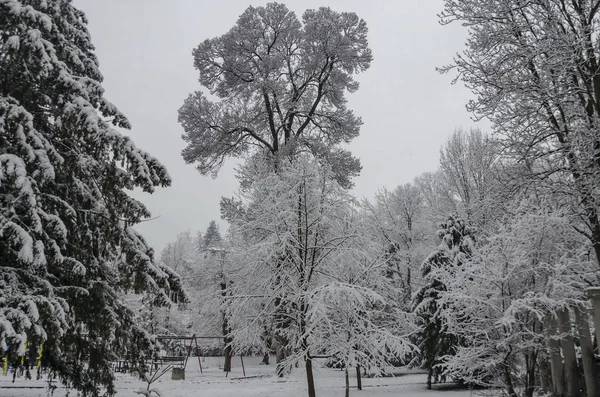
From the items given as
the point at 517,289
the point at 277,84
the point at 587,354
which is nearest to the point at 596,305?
the point at 517,289

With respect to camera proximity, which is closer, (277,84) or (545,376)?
(545,376)

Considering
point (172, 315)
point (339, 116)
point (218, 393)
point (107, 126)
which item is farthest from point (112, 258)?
point (172, 315)

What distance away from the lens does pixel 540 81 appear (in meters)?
9.27

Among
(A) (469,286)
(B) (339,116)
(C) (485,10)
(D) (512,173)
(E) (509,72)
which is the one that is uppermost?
(B) (339,116)

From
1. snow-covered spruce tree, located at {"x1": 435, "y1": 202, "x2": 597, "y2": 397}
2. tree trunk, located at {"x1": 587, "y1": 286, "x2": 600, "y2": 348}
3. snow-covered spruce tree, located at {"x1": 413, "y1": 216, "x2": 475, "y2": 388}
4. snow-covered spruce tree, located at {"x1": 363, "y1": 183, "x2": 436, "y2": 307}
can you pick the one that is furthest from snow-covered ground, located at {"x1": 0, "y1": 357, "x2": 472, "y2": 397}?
snow-covered spruce tree, located at {"x1": 363, "y1": 183, "x2": 436, "y2": 307}

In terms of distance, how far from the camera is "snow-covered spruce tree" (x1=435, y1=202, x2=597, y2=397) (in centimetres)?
1009

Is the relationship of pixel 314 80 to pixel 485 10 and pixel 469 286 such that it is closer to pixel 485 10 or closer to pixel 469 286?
pixel 485 10

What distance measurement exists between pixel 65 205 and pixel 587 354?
42.1 feet

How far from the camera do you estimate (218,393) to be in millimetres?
13555

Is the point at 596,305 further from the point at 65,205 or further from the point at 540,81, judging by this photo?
the point at 65,205

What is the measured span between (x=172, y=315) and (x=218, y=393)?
83.4ft

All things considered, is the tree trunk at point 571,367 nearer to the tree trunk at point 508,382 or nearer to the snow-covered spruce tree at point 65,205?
the tree trunk at point 508,382

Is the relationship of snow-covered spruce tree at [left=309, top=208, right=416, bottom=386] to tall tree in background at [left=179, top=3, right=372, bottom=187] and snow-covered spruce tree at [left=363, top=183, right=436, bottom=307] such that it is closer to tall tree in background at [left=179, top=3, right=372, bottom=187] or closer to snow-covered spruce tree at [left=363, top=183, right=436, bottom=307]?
tall tree in background at [left=179, top=3, right=372, bottom=187]

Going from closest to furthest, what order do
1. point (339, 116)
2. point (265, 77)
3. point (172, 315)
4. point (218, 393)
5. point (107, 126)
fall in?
point (107, 126) < point (218, 393) < point (265, 77) < point (339, 116) < point (172, 315)
